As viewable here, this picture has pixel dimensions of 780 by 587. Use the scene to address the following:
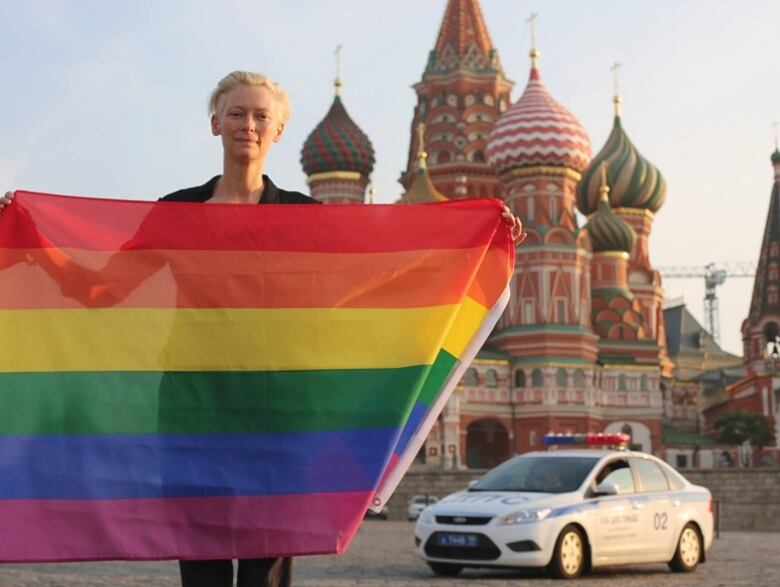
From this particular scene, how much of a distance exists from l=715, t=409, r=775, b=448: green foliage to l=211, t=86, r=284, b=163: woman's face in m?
63.8

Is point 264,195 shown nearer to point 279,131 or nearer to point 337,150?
point 279,131

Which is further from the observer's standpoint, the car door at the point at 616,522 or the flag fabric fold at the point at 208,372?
the car door at the point at 616,522

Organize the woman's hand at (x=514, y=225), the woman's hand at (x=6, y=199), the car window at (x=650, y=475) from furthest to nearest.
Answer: the car window at (x=650, y=475) → the woman's hand at (x=514, y=225) → the woman's hand at (x=6, y=199)

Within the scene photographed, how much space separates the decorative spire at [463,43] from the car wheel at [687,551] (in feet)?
193

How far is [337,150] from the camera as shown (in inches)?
2874

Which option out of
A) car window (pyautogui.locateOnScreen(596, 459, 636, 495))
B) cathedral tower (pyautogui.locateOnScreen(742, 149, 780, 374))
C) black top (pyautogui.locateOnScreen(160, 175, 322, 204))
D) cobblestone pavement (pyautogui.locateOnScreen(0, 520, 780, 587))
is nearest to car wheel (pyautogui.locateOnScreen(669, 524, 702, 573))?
cobblestone pavement (pyautogui.locateOnScreen(0, 520, 780, 587))

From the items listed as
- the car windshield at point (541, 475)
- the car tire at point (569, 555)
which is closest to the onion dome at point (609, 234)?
the car windshield at point (541, 475)

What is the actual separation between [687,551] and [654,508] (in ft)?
2.29

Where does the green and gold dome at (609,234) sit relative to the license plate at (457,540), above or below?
above

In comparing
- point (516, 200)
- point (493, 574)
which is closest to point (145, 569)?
point (493, 574)

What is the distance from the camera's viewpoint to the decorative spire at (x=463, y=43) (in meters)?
73.3

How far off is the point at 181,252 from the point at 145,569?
31.5 ft

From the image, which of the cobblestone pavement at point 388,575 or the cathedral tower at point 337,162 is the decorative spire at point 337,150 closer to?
the cathedral tower at point 337,162

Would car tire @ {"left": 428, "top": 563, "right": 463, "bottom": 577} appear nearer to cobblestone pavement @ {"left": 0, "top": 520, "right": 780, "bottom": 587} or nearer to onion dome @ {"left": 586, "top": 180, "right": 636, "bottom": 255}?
cobblestone pavement @ {"left": 0, "top": 520, "right": 780, "bottom": 587}
